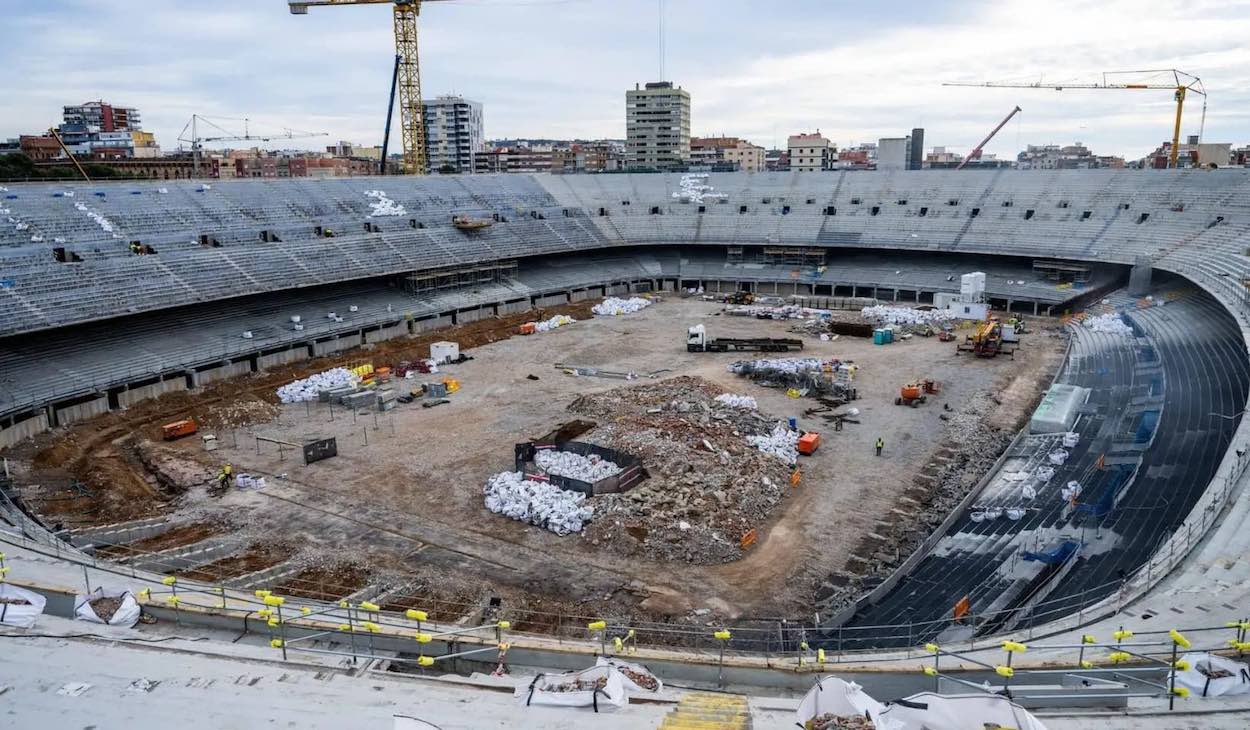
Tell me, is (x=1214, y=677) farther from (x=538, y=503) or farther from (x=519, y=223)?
(x=519, y=223)

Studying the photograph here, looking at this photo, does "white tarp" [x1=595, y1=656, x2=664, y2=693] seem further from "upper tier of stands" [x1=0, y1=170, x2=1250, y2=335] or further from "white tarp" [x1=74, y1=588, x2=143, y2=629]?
"upper tier of stands" [x1=0, y1=170, x2=1250, y2=335]

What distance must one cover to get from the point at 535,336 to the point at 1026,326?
24641mm

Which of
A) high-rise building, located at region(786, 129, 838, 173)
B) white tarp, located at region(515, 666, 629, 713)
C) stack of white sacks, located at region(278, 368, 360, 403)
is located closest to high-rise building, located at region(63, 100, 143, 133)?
high-rise building, located at region(786, 129, 838, 173)

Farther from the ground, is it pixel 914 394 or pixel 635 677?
pixel 635 677

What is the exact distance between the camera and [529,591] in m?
14.9

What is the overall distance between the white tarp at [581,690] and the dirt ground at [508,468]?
6.02m

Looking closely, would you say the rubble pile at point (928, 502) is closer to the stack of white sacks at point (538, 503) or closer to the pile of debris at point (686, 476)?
the pile of debris at point (686, 476)

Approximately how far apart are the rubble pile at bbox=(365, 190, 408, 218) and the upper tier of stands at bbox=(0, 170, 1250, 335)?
179 mm

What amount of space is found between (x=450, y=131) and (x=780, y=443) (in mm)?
125207

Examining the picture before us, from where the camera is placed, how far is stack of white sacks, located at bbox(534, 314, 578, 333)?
4000 cm

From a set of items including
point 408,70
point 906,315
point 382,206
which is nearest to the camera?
point 906,315

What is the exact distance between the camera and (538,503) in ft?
59.4

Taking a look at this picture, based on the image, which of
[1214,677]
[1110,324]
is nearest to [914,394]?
[1110,324]

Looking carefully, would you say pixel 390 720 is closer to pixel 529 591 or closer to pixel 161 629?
pixel 161 629
